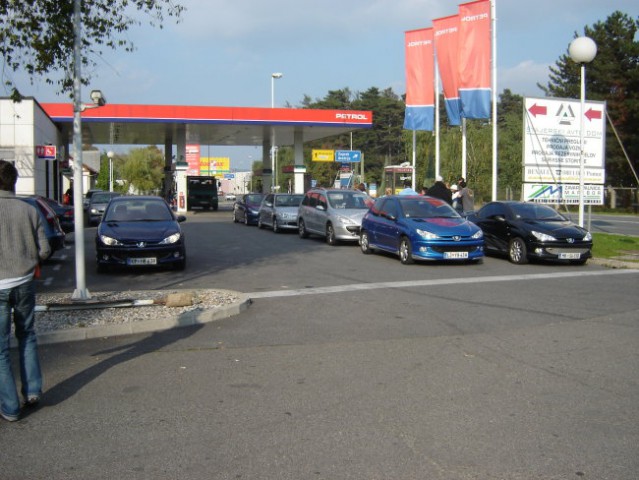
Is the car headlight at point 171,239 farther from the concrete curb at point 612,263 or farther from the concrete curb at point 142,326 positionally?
the concrete curb at point 612,263

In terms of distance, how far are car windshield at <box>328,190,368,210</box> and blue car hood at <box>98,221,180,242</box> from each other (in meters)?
7.19

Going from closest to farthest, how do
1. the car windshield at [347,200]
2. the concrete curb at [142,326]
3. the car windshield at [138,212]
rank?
the concrete curb at [142,326], the car windshield at [138,212], the car windshield at [347,200]

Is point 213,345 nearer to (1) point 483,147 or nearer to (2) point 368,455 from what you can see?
(2) point 368,455

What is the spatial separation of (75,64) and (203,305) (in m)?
4.01

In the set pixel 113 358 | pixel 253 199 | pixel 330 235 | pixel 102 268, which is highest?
pixel 253 199

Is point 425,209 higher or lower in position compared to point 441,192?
lower

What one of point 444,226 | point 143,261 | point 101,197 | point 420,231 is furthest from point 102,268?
point 101,197

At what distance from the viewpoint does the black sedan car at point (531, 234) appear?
14789 mm

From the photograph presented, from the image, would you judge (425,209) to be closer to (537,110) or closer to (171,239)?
(537,110)

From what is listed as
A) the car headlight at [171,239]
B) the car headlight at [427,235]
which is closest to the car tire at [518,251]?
the car headlight at [427,235]

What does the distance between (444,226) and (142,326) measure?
861 centimetres

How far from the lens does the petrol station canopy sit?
118 ft

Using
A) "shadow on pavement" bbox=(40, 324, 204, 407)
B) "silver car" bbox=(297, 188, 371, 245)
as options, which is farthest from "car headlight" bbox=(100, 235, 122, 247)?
"silver car" bbox=(297, 188, 371, 245)

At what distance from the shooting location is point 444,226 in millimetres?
14930
